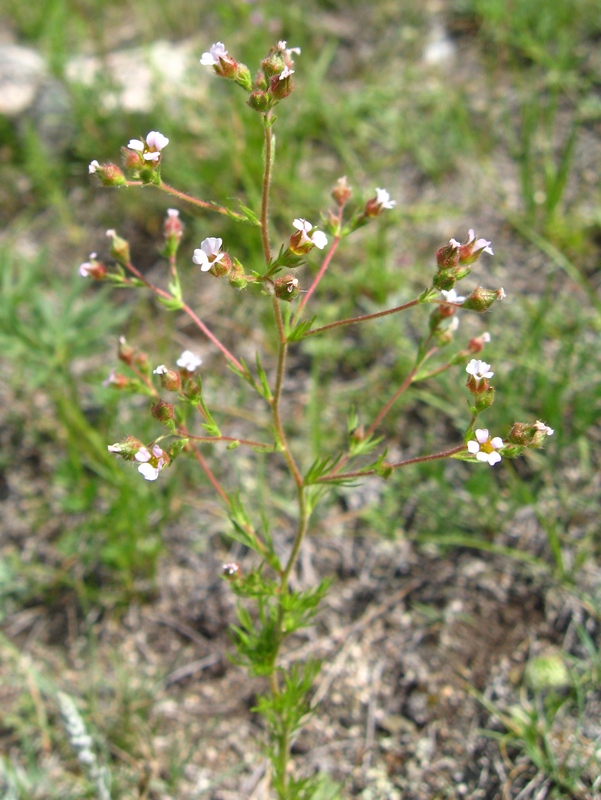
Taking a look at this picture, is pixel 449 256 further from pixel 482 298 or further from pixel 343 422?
pixel 343 422

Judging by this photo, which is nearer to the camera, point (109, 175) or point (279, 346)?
point (109, 175)

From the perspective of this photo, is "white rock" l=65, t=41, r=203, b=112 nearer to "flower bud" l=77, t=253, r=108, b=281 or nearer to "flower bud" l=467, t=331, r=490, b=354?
"flower bud" l=77, t=253, r=108, b=281

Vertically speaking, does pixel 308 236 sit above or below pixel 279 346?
above

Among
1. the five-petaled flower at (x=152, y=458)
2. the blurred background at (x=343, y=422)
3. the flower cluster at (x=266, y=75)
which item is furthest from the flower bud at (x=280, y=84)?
the five-petaled flower at (x=152, y=458)

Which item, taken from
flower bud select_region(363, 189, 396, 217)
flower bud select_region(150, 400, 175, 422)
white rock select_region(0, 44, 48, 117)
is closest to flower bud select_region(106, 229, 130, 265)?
flower bud select_region(150, 400, 175, 422)

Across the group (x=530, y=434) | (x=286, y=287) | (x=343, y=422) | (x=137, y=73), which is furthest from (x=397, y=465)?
(x=137, y=73)
